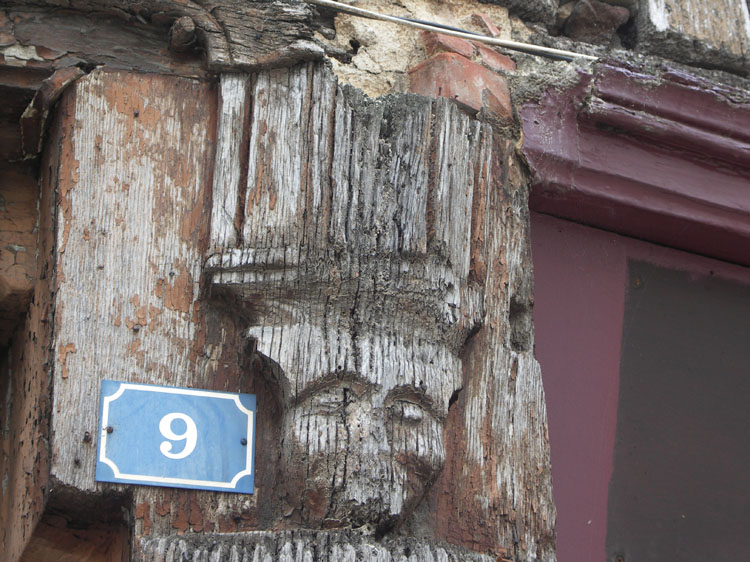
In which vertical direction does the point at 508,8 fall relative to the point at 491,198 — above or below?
above

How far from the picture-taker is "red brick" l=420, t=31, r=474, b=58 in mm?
2127

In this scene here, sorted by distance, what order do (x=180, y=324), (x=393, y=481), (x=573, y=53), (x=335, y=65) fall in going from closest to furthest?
1. (x=393, y=481)
2. (x=180, y=324)
3. (x=335, y=65)
4. (x=573, y=53)

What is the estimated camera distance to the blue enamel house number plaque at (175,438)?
5.49ft

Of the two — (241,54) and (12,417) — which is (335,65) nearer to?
(241,54)

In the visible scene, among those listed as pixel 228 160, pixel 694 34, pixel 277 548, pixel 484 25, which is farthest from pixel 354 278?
pixel 694 34

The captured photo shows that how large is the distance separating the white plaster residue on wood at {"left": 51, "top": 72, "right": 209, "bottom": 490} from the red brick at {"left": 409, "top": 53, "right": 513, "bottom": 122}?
0.38m

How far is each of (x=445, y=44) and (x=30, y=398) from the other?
2.85 ft

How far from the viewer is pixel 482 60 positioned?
2.16 meters

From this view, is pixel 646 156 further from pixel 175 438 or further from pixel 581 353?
pixel 175 438

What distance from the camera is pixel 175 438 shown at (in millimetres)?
1703

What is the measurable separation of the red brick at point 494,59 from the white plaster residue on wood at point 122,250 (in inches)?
20.2

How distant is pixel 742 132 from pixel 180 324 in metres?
1.10

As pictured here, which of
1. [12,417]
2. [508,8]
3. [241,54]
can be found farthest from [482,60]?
[12,417]

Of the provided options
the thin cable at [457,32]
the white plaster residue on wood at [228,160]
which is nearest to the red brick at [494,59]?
the thin cable at [457,32]
